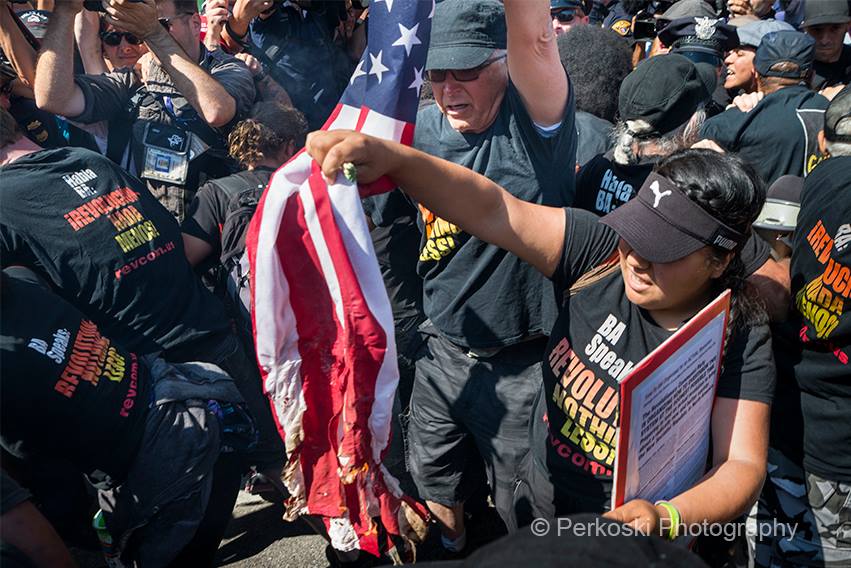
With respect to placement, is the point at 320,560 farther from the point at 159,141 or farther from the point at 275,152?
the point at 159,141

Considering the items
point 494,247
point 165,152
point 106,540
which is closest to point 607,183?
point 494,247

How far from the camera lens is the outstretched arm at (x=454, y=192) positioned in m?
1.72

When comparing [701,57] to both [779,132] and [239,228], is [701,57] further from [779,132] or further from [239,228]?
[239,228]

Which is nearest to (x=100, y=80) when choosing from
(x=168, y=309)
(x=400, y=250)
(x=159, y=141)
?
(x=159, y=141)

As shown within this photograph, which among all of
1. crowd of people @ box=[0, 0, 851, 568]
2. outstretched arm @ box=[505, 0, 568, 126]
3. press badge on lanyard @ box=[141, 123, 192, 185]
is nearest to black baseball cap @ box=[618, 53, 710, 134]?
crowd of people @ box=[0, 0, 851, 568]

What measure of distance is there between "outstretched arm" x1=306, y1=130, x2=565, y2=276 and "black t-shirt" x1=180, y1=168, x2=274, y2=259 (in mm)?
1673

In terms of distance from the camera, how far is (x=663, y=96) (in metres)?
2.79

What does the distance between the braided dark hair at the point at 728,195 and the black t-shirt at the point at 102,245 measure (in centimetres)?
216

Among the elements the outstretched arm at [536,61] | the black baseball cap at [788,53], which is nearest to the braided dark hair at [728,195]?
the outstretched arm at [536,61]

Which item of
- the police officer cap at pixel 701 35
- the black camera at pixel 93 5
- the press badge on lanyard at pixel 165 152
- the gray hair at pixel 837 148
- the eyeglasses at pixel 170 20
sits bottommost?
the press badge on lanyard at pixel 165 152

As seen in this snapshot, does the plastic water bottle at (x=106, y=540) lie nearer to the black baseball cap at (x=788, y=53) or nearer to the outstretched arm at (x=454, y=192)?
the outstretched arm at (x=454, y=192)

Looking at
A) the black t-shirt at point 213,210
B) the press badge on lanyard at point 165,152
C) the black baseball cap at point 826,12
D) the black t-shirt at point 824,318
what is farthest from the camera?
the black baseball cap at point 826,12

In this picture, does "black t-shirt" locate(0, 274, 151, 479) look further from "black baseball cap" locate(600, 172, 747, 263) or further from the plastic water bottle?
"black baseball cap" locate(600, 172, 747, 263)

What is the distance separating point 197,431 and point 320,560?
3.31 feet
